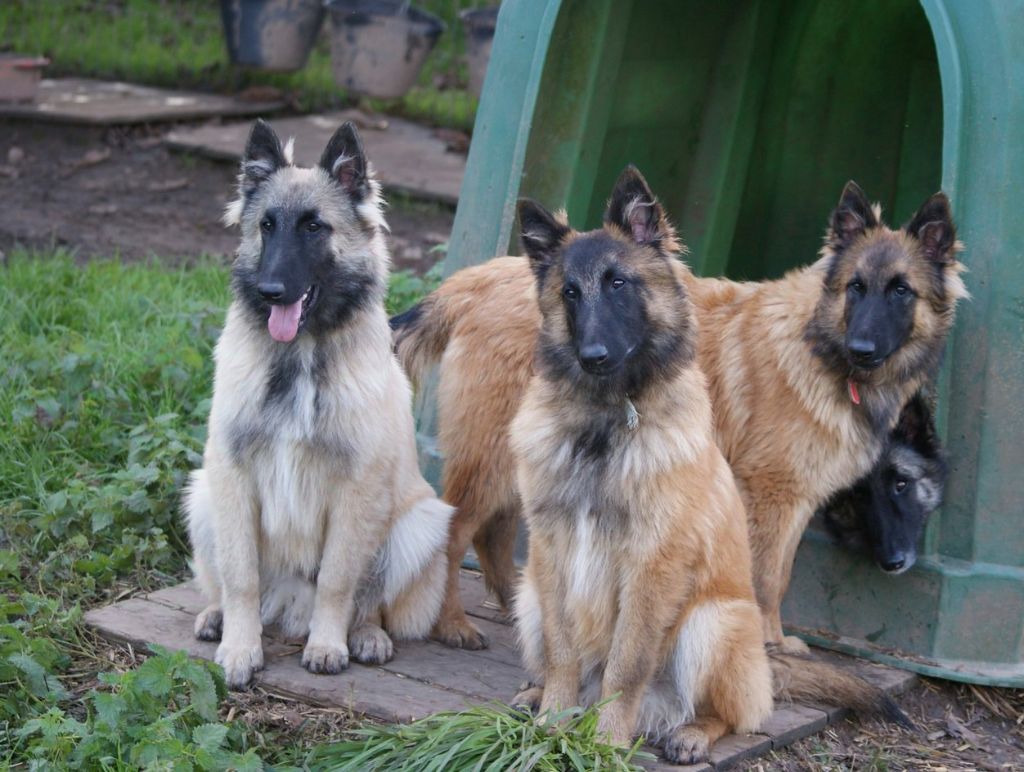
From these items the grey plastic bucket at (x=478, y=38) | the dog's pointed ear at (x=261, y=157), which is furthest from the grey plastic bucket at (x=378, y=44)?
the dog's pointed ear at (x=261, y=157)

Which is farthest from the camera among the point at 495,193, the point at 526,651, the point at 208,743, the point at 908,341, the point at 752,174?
the point at 752,174

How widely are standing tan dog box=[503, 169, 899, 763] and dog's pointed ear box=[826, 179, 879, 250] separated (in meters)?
0.95

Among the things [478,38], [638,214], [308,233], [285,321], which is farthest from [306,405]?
[478,38]

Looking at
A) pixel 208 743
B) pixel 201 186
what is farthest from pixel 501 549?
pixel 201 186

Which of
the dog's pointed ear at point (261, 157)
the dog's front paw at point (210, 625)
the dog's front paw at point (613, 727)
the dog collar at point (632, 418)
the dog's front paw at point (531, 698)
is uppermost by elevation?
the dog's pointed ear at point (261, 157)

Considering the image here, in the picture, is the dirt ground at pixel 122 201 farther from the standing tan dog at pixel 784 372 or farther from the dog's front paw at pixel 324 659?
the dog's front paw at pixel 324 659

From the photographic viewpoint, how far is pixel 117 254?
23.7ft

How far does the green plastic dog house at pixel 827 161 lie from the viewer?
14.0ft

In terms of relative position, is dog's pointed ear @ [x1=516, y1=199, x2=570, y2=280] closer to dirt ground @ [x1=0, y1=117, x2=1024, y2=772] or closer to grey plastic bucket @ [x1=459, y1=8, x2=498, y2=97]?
dirt ground @ [x1=0, y1=117, x2=1024, y2=772]

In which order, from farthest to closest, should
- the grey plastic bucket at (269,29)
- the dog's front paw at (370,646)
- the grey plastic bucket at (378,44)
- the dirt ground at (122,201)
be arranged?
the grey plastic bucket at (269,29)
the grey plastic bucket at (378,44)
the dirt ground at (122,201)
the dog's front paw at (370,646)

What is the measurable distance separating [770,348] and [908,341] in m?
0.49

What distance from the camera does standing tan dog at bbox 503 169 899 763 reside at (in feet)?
11.7

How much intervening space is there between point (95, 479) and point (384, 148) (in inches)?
202

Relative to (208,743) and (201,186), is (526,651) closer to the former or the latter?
(208,743)
